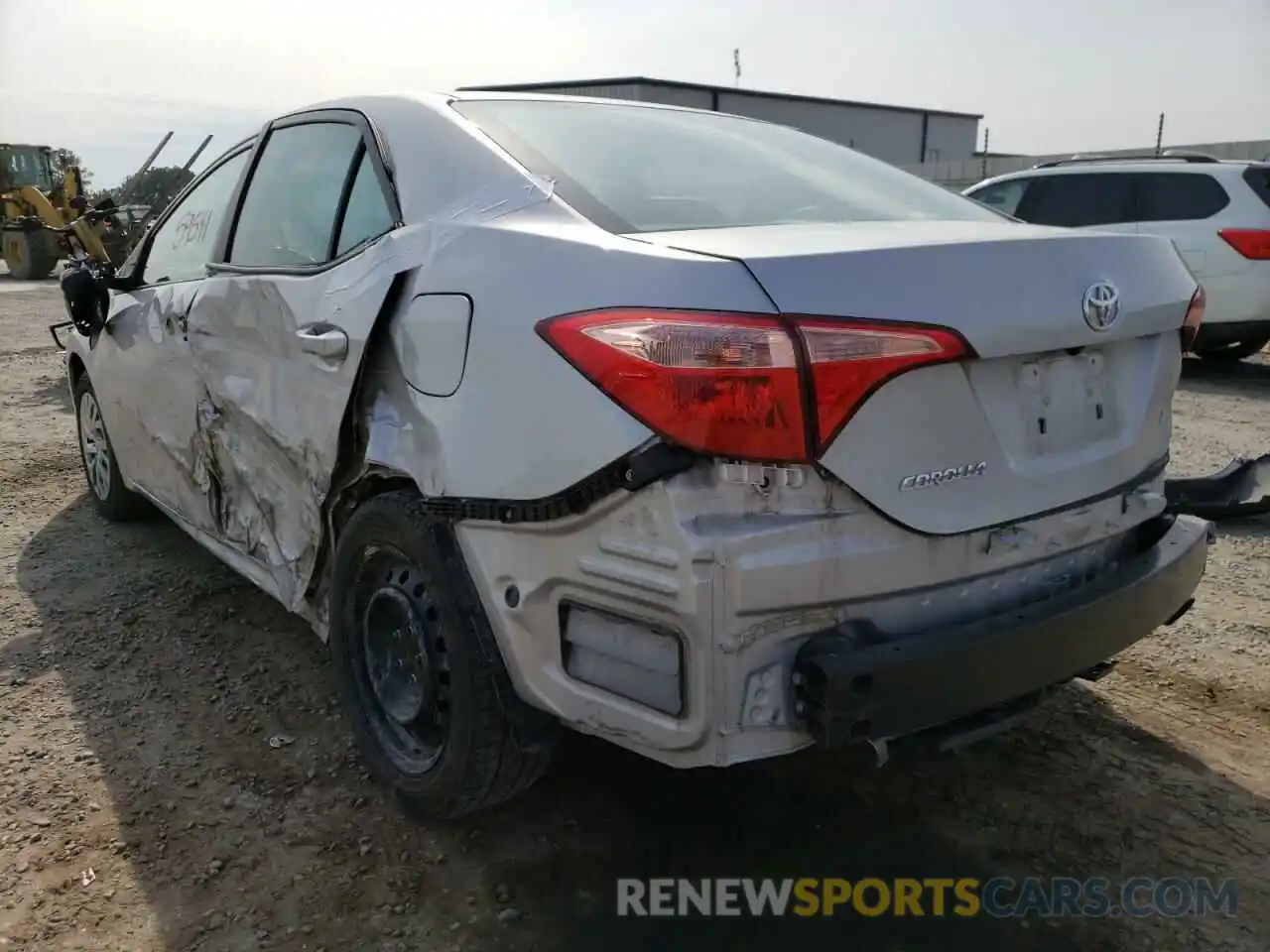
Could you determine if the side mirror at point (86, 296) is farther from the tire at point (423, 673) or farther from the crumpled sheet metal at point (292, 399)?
the tire at point (423, 673)

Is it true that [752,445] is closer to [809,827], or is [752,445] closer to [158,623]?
[809,827]

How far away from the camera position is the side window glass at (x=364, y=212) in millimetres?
2561

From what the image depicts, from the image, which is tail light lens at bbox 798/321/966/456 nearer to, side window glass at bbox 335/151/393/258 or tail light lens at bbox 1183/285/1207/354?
tail light lens at bbox 1183/285/1207/354

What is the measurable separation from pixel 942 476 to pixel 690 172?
3.47ft

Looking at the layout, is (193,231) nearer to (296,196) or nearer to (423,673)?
(296,196)

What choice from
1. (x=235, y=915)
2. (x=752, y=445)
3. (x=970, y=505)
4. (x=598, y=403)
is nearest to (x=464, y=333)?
(x=598, y=403)

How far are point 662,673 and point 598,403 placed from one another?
0.50m

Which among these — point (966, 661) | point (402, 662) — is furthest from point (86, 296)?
point (966, 661)

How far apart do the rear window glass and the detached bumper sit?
7.55 metres

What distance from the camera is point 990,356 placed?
6.33 feet

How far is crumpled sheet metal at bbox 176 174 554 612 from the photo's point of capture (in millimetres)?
2295

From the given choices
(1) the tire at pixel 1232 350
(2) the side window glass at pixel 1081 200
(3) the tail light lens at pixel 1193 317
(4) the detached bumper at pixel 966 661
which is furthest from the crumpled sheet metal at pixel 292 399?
(1) the tire at pixel 1232 350

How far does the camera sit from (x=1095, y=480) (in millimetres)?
2191

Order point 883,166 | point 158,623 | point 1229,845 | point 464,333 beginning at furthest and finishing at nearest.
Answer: point 158,623, point 883,166, point 1229,845, point 464,333
